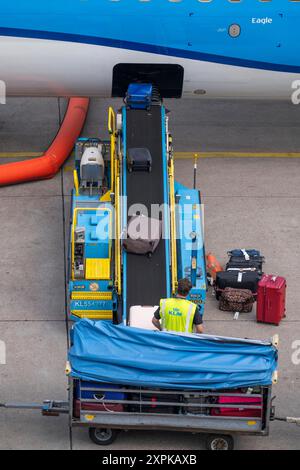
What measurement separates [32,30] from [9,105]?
488cm

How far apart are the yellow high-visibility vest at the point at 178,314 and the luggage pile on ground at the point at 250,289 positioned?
2.76 m

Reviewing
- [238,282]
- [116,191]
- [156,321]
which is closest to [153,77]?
[116,191]

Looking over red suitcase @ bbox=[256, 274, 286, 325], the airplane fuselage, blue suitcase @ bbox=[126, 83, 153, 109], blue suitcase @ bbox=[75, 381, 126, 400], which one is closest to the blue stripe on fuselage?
the airplane fuselage

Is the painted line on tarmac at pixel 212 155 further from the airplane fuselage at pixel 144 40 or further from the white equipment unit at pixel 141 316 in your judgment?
the white equipment unit at pixel 141 316

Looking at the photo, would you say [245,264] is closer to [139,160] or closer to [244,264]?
[244,264]

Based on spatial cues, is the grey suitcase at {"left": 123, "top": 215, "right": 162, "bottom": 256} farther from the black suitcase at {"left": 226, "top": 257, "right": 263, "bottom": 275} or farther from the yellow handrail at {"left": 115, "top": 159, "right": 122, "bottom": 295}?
the black suitcase at {"left": 226, "top": 257, "right": 263, "bottom": 275}

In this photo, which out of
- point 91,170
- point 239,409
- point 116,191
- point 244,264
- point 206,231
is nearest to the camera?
point 239,409

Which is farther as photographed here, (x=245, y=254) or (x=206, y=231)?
(x=206, y=231)

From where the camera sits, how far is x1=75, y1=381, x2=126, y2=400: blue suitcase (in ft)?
46.6

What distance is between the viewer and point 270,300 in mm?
17516

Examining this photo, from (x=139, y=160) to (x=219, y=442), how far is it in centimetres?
589

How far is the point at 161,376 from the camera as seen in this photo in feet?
46.2

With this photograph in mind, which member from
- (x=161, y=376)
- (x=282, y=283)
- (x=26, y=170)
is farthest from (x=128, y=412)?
(x=26, y=170)

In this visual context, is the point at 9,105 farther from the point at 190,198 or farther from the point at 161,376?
the point at 161,376
